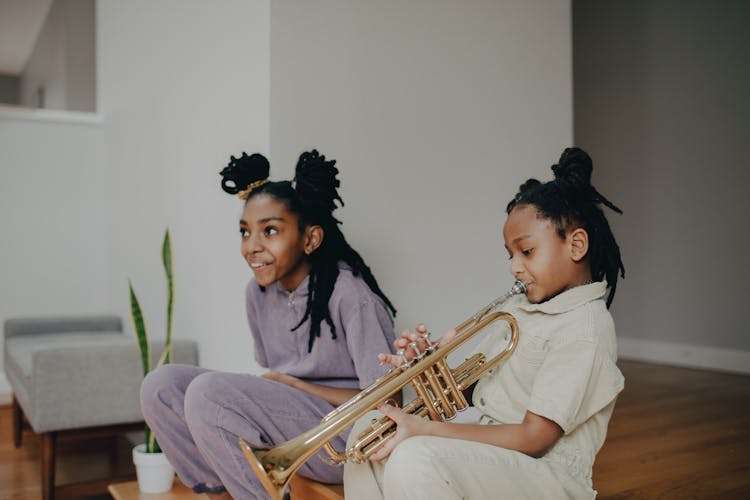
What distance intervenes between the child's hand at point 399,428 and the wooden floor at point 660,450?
3.60ft

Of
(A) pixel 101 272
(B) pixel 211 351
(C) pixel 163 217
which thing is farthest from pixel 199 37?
(A) pixel 101 272

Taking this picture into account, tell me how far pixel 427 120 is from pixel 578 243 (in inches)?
48.9

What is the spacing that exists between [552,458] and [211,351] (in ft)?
5.52

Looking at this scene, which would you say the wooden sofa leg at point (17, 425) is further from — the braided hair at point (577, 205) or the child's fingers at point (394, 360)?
the braided hair at point (577, 205)

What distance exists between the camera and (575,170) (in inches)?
56.8

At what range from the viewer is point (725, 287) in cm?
445

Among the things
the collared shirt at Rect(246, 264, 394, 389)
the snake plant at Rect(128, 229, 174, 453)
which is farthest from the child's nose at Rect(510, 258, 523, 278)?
the snake plant at Rect(128, 229, 174, 453)

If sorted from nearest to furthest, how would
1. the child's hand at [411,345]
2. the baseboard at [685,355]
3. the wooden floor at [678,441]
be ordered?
the child's hand at [411,345] < the wooden floor at [678,441] < the baseboard at [685,355]

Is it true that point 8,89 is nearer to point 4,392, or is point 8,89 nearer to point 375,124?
point 4,392

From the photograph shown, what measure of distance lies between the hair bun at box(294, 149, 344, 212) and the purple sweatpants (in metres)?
0.47

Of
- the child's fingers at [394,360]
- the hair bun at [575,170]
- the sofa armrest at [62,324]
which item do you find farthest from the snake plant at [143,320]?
the sofa armrest at [62,324]

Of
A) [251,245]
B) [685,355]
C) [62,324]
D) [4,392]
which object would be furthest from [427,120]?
[4,392]

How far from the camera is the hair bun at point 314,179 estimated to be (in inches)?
72.0

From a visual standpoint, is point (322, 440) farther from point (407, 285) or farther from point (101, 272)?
point (101, 272)
